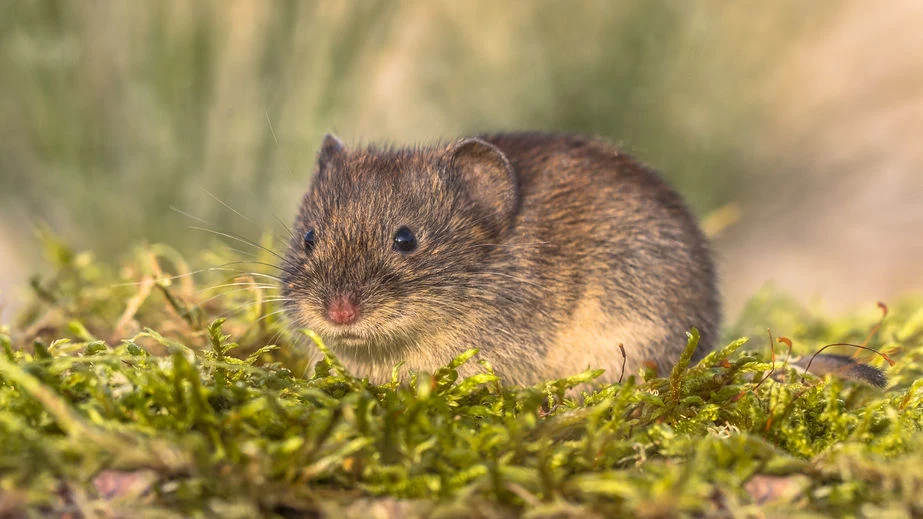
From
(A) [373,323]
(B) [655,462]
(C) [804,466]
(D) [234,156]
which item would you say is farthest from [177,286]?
(C) [804,466]

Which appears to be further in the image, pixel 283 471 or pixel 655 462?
pixel 655 462

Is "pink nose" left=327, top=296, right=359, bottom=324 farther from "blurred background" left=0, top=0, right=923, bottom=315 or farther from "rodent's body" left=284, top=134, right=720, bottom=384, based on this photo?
"blurred background" left=0, top=0, right=923, bottom=315

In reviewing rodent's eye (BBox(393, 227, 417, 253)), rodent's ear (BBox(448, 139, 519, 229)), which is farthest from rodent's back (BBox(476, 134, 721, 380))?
rodent's eye (BBox(393, 227, 417, 253))

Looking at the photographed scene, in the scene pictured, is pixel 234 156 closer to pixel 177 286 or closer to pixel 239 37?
pixel 239 37

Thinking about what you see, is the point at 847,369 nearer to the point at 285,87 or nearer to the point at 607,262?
the point at 607,262

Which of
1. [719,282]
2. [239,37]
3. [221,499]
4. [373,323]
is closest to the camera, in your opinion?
[221,499]
